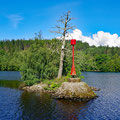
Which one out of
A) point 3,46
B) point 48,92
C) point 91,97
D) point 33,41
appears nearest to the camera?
point 91,97

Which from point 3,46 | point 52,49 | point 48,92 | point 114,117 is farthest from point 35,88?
point 3,46

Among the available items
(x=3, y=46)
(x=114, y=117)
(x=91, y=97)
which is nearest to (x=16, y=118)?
(x=114, y=117)

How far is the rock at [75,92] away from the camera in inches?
891

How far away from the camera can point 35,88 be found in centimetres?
2953

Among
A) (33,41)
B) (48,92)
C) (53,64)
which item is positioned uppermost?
(33,41)

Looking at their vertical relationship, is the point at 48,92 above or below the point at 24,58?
below

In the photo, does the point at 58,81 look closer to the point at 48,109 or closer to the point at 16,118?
the point at 48,109

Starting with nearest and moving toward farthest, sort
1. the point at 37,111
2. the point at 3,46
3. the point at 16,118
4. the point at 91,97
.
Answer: the point at 16,118 → the point at 37,111 → the point at 91,97 → the point at 3,46

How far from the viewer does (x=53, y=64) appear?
33.5m

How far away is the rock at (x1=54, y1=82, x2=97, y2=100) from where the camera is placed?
22.6m

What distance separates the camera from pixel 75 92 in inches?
905

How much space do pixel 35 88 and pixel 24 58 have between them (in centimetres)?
742

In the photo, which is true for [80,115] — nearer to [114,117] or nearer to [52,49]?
[114,117]

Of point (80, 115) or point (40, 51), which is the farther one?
point (40, 51)
